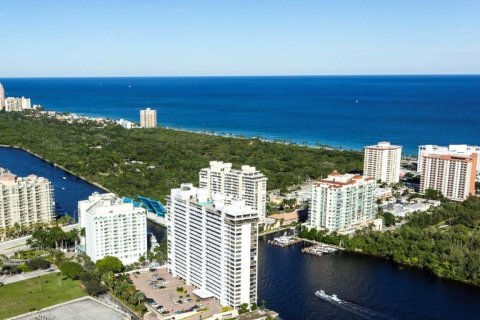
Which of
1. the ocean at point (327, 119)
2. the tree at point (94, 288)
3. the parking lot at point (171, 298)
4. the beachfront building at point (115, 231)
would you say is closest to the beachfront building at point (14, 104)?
the ocean at point (327, 119)

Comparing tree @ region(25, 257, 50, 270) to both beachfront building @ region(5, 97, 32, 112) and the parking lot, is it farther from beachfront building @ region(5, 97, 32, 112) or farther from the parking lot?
beachfront building @ region(5, 97, 32, 112)

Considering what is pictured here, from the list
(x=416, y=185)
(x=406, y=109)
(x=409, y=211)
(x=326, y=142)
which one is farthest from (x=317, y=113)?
(x=409, y=211)

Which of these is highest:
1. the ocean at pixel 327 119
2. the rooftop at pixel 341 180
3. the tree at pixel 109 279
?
the rooftop at pixel 341 180

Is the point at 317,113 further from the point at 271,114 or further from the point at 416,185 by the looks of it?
the point at 416,185

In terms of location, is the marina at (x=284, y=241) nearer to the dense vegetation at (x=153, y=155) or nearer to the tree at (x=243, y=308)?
the tree at (x=243, y=308)

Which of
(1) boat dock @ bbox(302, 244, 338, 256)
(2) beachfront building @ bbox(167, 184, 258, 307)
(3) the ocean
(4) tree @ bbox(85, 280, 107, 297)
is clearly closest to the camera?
(2) beachfront building @ bbox(167, 184, 258, 307)

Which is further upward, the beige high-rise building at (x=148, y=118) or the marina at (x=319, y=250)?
the beige high-rise building at (x=148, y=118)

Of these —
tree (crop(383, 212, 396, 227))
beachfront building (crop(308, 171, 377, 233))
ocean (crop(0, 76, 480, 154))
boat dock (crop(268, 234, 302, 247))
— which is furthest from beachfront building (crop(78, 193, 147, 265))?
ocean (crop(0, 76, 480, 154))
